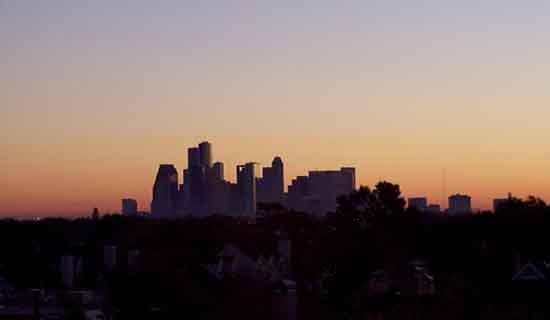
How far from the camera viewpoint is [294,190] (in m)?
123

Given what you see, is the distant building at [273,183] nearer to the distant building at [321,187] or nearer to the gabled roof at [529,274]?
the distant building at [321,187]

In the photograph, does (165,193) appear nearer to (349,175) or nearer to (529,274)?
→ (349,175)

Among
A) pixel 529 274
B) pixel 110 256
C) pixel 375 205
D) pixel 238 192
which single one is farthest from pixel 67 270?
pixel 238 192

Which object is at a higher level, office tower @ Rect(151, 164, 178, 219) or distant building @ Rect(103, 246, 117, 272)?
office tower @ Rect(151, 164, 178, 219)

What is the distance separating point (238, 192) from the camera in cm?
11862

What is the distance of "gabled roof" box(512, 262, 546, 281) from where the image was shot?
942 inches

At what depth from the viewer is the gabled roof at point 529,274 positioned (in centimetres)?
2394

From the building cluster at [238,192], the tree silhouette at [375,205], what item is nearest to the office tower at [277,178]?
the building cluster at [238,192]

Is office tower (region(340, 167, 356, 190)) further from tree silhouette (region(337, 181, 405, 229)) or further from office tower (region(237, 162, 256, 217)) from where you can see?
tree silhouette (region(337, 181, 405, 229))

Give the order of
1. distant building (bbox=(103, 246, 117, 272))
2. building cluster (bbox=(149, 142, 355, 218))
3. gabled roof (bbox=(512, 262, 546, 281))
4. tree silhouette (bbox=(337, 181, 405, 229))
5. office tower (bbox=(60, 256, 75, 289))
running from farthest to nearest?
building cluster (bbox=(149, 142, 355, 218))
tree silhouette (bbox=(337, 181, 405, 229))
distant building (bbox=(103, 246, 117, 272))
office tower (bbox=(60, 256, 75, 289))
gabled roof (bbox=(512, 262, 546, 281))

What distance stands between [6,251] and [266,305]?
30954 mm

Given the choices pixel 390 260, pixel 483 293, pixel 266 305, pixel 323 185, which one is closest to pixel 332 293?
pixel 390 260

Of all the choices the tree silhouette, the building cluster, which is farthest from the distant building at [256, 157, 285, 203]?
the tree silhouette

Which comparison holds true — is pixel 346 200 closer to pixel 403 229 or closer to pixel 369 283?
pixel 403 229
